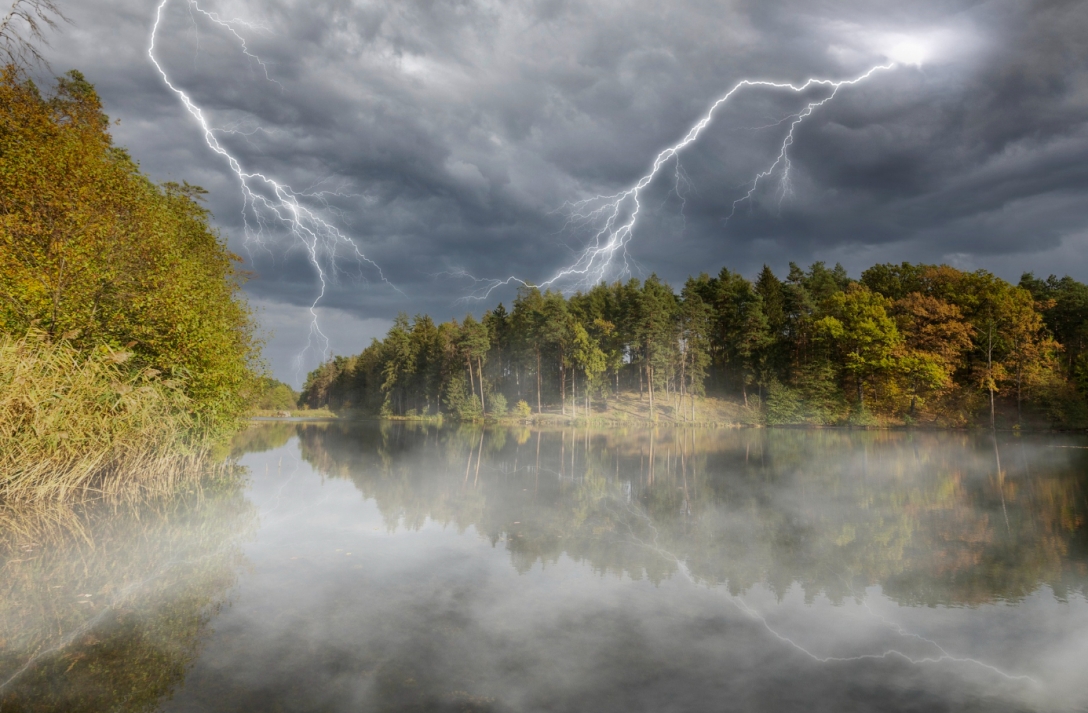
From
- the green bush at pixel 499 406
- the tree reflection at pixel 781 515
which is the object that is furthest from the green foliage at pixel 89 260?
the green bush at pixel 499 406

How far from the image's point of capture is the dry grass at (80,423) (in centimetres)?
1111

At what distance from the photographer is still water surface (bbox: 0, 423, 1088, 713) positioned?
4934 millimetres

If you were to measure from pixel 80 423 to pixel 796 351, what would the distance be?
216 feet

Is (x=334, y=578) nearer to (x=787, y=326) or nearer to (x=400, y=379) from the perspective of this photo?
(x=787, y=326)

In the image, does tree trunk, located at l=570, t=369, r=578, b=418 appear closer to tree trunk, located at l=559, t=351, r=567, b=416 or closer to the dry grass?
tree trunk, located at l=559, t=351, r=567, b=416

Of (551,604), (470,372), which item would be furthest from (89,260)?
(470,372)

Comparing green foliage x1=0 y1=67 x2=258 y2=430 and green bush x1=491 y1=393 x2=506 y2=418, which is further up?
green foliage x1=0 y1=67 x2=258 y2=430

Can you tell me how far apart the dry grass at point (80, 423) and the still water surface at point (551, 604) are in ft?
3.73

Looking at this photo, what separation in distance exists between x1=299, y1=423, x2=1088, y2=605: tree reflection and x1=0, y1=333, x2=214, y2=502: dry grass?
5.79 metres

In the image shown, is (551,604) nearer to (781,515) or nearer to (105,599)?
(105,599)

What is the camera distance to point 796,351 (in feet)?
212

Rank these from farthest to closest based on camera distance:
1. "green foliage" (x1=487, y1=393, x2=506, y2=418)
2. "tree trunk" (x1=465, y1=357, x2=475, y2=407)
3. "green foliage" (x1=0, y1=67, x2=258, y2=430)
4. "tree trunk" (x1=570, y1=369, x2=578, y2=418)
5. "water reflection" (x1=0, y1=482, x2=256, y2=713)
→ "tree trunk" (x1=465, y1=357, x2=475, y2=407), "green foliage" (x1=487, y1=393, x2=506, y2=418), "tree trunk" (x1=570, y1=369, x2=578, y2=418), "green foliage" (x1=0, y1=67, x2=258, y2=430), "water reflection" (x1=0, y1=482, x2=256, y2=713)

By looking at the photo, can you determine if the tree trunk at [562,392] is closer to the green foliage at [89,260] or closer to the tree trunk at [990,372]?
the tree trunk at [990,372]

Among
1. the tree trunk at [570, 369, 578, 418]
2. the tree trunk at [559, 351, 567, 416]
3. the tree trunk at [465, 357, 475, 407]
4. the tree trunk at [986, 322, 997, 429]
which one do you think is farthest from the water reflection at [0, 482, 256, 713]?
the tree trunk at [465, 357, 475, 407]
